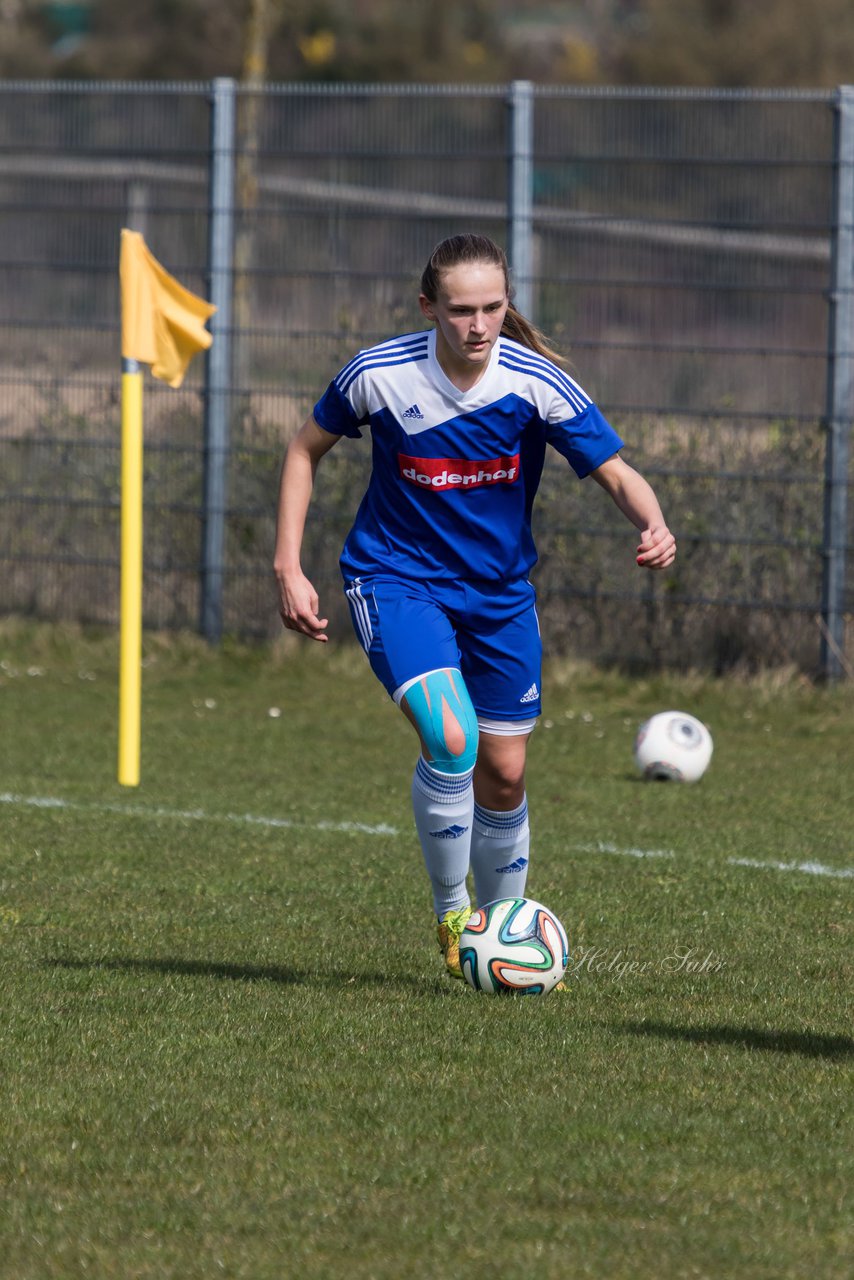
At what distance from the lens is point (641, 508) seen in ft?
17.5

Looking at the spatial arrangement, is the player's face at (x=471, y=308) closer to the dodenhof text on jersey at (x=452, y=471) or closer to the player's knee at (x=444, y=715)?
the dodenhof text on jersey at (x=452, y=471)

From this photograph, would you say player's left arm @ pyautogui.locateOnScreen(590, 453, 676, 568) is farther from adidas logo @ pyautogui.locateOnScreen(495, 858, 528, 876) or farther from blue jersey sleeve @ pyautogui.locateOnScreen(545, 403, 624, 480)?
adidas logo @ pyautogui.locateOnScreen(495, 858, 528, 876)

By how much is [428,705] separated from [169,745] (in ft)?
15.7

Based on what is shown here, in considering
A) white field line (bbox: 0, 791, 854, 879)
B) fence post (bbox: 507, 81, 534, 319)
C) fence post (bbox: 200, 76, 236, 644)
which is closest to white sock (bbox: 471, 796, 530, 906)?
white field line (bbox: 0, 791, 854, 879)

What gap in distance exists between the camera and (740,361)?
36.9 ft

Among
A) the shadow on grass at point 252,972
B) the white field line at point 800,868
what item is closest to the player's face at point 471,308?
the shadow on grass at point 252,972

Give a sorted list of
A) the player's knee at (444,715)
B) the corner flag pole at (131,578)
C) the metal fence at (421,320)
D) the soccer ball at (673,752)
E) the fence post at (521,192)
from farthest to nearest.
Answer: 1. the fence post at (521,192)
2. the metal fence at (421,320)
3. the soccer ball at (673,752)
4. the corner flag pole at (131,578)
5. the player's knee at (444,715)

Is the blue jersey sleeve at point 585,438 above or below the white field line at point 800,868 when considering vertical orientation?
above

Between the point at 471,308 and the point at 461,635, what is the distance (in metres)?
0.90

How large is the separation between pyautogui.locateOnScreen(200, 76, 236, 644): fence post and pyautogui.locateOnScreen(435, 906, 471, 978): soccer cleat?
23.4ft

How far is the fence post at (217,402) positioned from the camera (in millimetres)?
A: 12414

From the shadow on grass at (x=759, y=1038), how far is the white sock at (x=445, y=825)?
25.9 inches

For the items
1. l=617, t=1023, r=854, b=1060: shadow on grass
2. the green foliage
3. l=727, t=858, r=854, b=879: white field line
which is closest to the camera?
l=617, t=1023, r=854, b=1060: shadow on grass

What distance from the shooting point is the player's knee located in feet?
16.9
